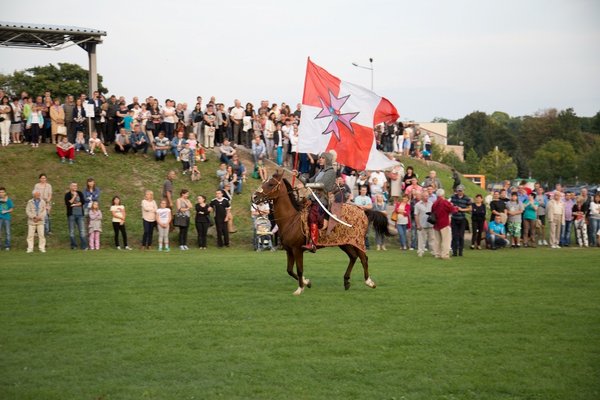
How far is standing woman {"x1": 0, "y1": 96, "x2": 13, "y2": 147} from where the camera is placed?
99.7 feet

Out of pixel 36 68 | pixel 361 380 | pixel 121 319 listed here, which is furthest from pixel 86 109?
pixel 36 68

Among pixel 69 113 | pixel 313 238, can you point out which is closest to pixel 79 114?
pixel 69 113

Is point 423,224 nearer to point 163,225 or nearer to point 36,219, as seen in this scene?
point 163,225

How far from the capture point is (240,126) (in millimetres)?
35125

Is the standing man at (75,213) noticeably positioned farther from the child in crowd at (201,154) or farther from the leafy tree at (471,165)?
the leafy tree at (471,165)

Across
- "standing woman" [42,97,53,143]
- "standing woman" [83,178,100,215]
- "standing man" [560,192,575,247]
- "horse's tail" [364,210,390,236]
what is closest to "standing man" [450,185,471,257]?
"standing man" [560,192,575,247]

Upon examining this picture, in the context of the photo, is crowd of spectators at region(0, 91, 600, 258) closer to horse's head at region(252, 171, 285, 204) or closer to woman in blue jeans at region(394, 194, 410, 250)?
woman in blue jeans at region(394, 194, 410, 250)

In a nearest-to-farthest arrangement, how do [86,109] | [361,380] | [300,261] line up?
1. [361,380]
2. [300,261]
3. [86,109]

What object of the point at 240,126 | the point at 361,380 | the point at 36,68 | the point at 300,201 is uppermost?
the point at 36,68

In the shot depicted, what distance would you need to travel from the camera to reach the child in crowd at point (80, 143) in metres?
31.5

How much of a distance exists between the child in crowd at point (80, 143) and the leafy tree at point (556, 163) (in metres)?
60.7

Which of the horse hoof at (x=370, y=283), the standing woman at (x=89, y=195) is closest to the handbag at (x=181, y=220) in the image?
the standing woman at (x=89, y=195)

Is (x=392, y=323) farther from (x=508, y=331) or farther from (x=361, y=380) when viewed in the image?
(x=361, y=380)

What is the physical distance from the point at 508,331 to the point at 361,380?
3.78 metres
